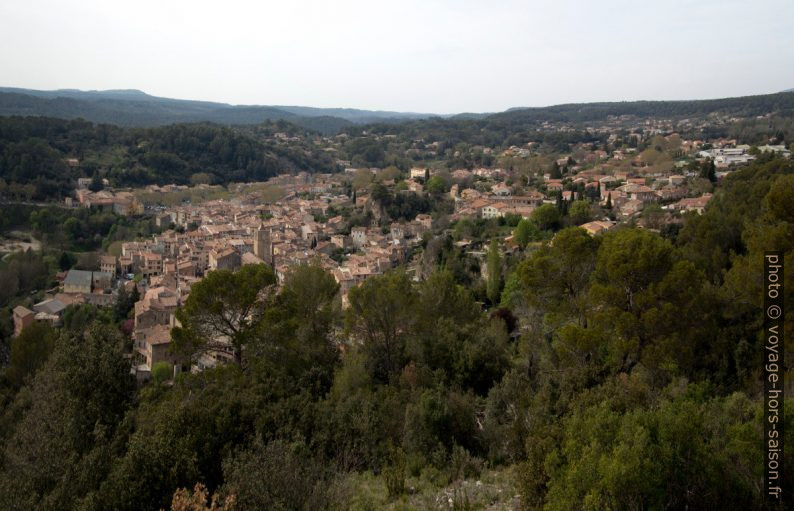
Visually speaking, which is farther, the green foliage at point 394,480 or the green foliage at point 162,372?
the green foliage at point 162,372

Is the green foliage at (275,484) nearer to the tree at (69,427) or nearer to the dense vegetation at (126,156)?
the tree at (69,427)

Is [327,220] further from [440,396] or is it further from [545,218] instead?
[440,396]

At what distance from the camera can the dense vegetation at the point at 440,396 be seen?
240 inches

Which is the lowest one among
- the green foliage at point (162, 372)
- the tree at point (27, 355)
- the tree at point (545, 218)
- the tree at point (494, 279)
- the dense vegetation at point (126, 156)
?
the green foliage at point (162, 372)

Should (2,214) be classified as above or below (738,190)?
below

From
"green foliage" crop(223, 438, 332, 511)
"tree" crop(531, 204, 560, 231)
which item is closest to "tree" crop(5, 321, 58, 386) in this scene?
"green foliage" crop(223, 438, 332, 511)

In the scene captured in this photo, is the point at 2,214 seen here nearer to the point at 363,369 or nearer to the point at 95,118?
the point at 363,369

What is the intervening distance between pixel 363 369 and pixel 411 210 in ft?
115

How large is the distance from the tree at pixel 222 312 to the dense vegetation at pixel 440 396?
46mm

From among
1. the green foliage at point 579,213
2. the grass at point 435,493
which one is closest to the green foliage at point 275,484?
the grass at point 435,493

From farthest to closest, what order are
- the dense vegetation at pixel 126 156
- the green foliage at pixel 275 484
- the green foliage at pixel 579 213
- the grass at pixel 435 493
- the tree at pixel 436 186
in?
the dense vegetation at pixel 126 156 → the tree at pixel 436 186 → the green foliage at pixel 579 213 → the grass at pixel 435 493 → the green foliage at pixel 275 484

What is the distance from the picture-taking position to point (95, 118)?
128m

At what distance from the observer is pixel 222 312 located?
12.4m

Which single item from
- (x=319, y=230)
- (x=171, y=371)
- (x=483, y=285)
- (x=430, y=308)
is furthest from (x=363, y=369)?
(x=319, y=230)
